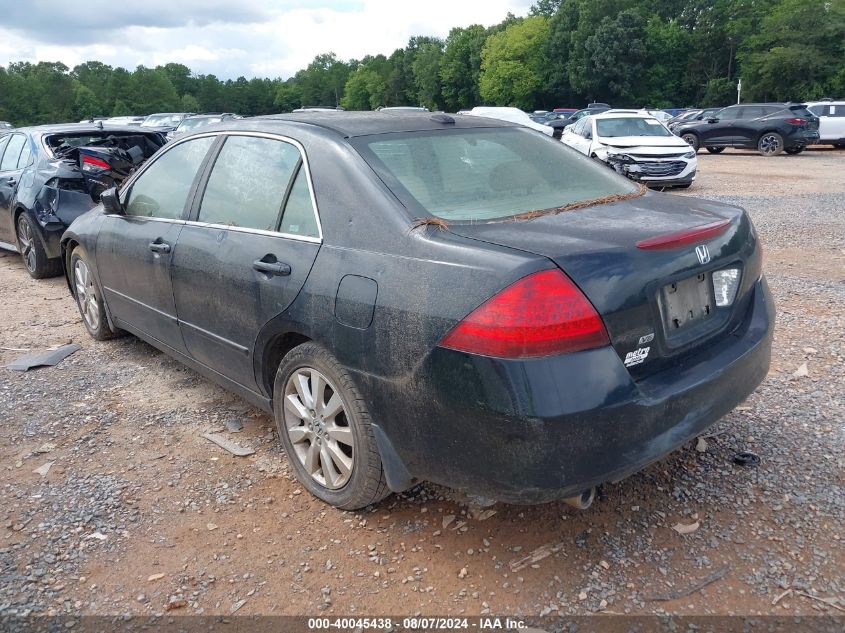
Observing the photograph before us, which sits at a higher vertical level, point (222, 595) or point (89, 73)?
point (89, 73)

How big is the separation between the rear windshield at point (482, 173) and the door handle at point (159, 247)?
1.42 meters

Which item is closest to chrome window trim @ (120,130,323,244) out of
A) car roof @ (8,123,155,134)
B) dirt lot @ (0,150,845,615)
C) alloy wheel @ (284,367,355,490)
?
alloy wheel @ (284,367,355,490)

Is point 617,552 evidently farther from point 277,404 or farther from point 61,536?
point 61,536

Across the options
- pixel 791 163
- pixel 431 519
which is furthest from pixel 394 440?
pixel 791 163

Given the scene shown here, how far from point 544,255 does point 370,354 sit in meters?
0.74

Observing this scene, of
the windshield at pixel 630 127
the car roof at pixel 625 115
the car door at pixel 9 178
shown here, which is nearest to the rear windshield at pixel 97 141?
the car door at pixel 9 178

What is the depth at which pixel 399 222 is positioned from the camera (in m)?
2.67

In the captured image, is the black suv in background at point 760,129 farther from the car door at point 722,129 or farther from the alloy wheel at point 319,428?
the alloy wheel at point 319,428

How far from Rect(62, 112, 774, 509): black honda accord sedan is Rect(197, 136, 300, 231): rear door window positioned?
0.04 feet

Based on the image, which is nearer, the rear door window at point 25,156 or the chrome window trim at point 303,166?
the chrome window trim at point 303,166

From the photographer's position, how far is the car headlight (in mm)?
2783

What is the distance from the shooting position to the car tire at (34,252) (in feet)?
24.9

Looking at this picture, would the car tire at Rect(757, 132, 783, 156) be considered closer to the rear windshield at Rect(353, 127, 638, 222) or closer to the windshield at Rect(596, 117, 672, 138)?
the windshield at Rect(596, 117, 672, 138)

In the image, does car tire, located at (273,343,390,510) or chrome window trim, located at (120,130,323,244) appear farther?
chrome window trim, located at (120,130,323,244)
